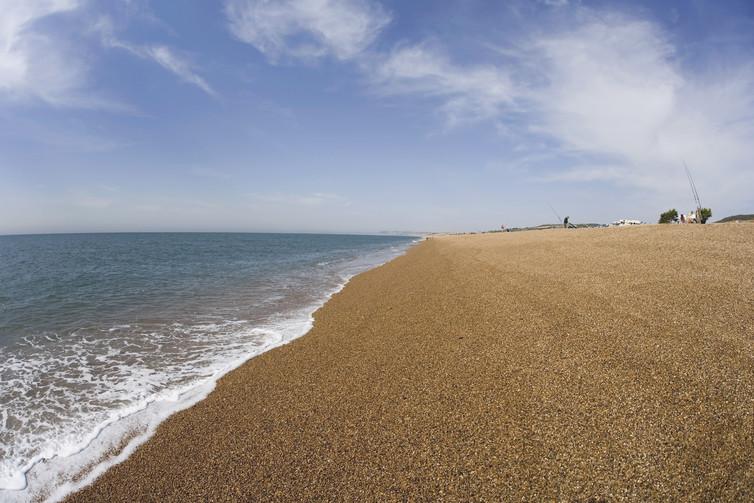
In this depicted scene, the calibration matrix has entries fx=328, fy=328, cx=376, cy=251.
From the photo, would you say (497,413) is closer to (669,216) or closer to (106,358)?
(106,358)

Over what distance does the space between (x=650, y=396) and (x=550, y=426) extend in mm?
1548

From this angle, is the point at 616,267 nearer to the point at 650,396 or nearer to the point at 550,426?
the point at 650,396

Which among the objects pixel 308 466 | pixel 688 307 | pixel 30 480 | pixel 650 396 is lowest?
pixel 30 480

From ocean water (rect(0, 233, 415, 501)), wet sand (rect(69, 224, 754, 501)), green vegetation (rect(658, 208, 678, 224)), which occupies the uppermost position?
green vegetation (rect(658, 208, 678, 224))

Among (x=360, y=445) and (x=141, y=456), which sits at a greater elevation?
(x=360, y=445)

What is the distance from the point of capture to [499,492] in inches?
135

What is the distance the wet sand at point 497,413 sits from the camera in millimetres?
3559

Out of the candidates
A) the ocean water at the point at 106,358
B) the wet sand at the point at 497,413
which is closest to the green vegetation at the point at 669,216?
the wet sand at the point at 497,413

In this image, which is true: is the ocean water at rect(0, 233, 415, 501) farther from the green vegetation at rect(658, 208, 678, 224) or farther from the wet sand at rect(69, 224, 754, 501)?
the green vegetation at rect(658, 208, 678, 224)

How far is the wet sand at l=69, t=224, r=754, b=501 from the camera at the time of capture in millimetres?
3559

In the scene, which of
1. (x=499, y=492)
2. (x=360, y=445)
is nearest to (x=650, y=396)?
(x=499, y=492)

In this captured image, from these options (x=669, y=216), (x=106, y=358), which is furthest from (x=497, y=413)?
(x=669, y=216)

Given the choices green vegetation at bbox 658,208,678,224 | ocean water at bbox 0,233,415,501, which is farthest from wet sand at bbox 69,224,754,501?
green vegetation at bbox 658,208,678,224

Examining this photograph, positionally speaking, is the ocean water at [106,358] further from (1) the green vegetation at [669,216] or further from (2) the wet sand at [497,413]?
(1) the green vegetation at [669,216]
